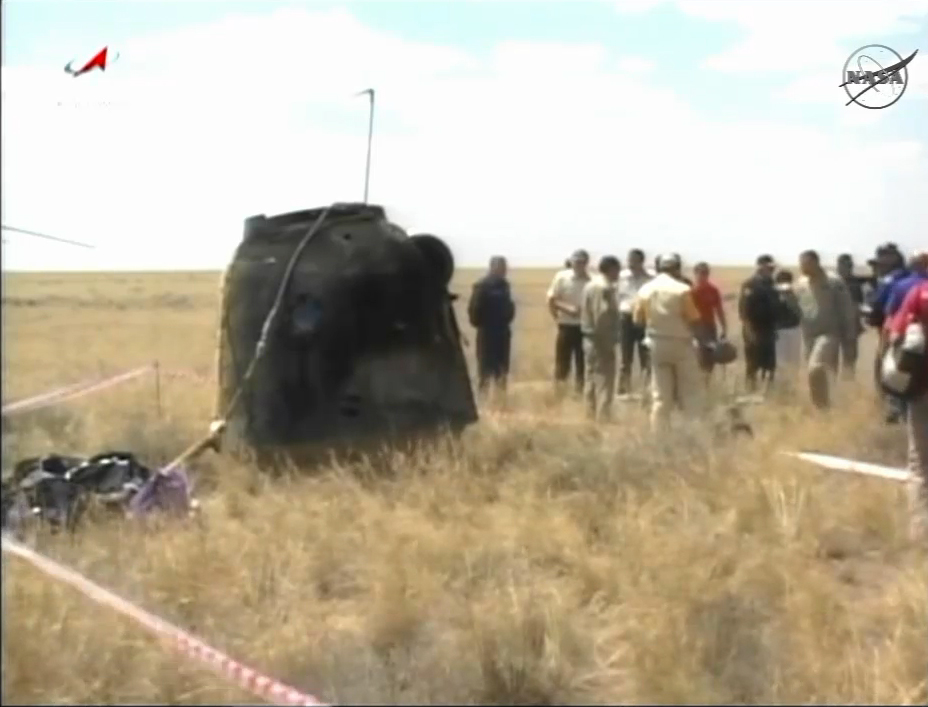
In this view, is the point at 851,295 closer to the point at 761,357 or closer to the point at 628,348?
the point at 761,357

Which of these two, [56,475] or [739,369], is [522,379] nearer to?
[739,369]

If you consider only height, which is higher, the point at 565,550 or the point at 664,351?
the point at 664,351

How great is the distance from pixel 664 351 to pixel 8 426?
5.87m

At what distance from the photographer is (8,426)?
687 cm

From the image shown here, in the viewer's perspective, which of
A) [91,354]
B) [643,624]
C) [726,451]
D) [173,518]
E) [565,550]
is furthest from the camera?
[91,354]

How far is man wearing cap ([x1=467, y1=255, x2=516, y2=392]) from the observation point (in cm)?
1474

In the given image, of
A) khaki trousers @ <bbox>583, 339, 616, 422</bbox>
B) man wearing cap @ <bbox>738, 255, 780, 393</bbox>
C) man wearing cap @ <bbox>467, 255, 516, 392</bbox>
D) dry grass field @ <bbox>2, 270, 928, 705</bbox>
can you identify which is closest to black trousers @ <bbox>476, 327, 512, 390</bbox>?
man wearing cap @ <bbox>467, 255, 516, 392</bbox>

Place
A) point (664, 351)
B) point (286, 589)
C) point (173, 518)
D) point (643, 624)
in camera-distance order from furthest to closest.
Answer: point (664, 351) → point (173, 518) → point (286, 589) → point (643, 624)

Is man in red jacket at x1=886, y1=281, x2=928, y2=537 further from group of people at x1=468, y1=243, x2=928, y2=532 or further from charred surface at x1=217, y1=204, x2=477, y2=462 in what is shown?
charred surface at x1=217, y1=204, x2=477, y2=462

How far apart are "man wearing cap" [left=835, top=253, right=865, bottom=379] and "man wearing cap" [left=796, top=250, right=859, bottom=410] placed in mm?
217

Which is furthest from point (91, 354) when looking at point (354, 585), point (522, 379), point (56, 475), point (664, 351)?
point (354, 585)

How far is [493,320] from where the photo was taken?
14.9m

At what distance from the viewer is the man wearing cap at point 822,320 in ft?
42.5

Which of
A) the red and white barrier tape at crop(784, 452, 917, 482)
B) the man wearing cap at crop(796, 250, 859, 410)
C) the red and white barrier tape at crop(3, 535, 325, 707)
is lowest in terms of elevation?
the red and white barrier tape at crop(3, 535, 325, 707)
